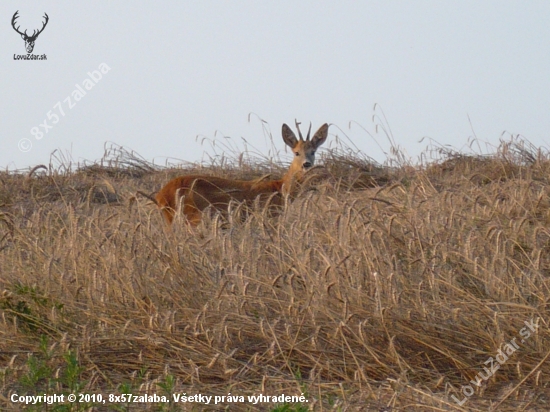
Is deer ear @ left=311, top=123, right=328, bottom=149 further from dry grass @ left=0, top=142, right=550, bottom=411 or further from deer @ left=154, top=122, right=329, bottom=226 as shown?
dry grass @ left=0, top=142, right=550, bottom=411

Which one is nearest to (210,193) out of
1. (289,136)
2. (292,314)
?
(289,136)

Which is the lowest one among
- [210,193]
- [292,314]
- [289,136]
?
[292,314]

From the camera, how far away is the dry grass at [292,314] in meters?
3.76

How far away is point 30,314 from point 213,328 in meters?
1.13

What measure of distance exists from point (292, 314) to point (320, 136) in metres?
6.55

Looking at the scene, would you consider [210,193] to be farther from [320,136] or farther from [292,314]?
[292,314]

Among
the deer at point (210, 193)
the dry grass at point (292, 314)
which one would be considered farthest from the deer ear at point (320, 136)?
the dry grass at point (292, 314)

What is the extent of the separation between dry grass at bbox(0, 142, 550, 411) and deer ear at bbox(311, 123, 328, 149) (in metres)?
5.05

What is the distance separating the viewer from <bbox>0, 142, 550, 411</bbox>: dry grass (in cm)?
376

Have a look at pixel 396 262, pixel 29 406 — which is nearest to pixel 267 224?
pixel 396 262

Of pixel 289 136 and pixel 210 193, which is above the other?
pixel 289 136

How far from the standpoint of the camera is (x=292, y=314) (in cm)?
418

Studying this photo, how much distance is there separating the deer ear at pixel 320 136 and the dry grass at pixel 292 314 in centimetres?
505

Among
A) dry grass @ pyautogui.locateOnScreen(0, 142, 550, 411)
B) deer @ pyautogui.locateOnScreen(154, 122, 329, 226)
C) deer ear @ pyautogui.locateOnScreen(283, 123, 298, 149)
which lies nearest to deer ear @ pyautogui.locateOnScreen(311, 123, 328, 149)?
deer ear @ pyautogui.locateOnScreen(283, 123, 298, 149)
